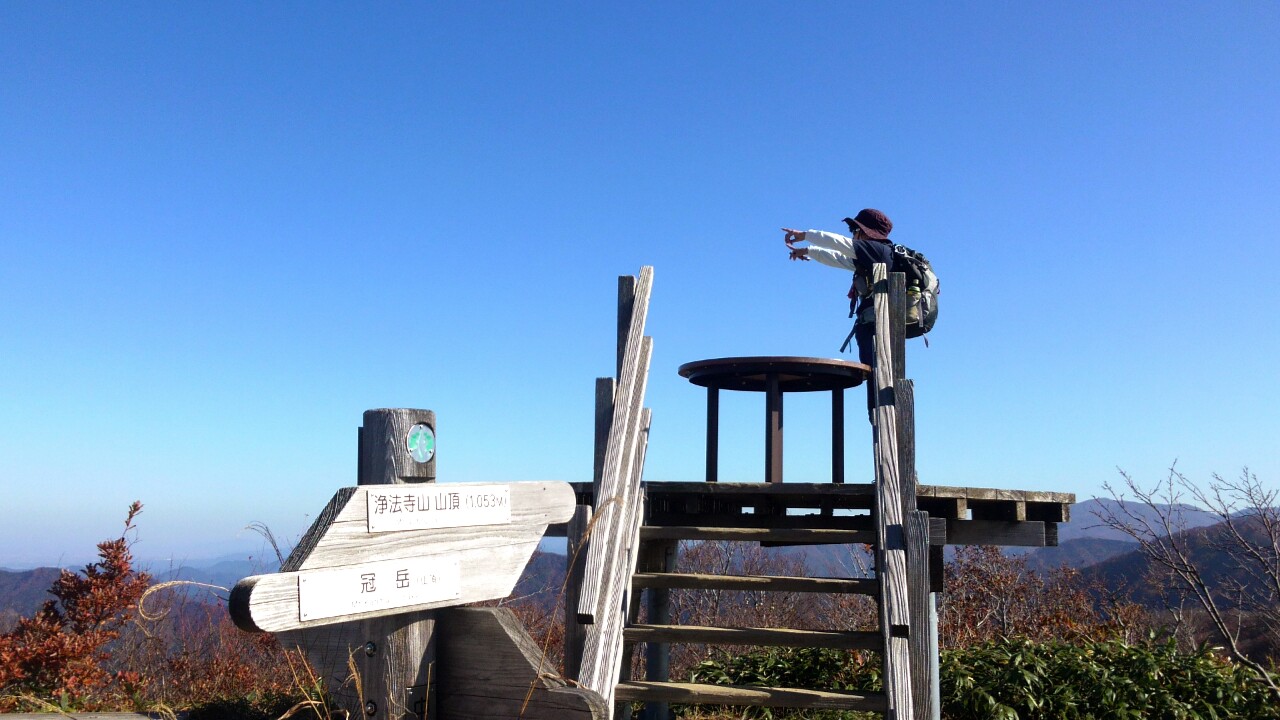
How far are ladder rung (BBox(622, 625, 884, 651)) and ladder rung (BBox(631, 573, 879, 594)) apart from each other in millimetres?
221

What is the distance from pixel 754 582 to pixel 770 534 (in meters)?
0.28

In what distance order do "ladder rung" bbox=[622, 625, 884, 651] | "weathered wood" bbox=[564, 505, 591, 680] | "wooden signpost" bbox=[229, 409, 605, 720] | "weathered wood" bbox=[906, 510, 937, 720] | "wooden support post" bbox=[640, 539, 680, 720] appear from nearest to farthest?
"wooden signpost" bbox=[229, 409, 605, 720] → "weathered wood" bbox=[564, 505, 591, 680] → "weathered wood" bbox=[906, 510, 937, 720] → "ladder rung" bbox=[622, 625, 884, 651] → "wooden support post" bbox=[640, 539, 680, 720]

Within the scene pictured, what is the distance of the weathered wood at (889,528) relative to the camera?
434cm

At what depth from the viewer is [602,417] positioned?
4992mm

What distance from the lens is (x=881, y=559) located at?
15.6 feet

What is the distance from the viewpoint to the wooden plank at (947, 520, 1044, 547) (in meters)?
6.39

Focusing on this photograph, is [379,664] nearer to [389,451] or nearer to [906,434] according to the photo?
[389,451]

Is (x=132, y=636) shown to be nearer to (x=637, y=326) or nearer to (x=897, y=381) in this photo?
(x=637, y=326)

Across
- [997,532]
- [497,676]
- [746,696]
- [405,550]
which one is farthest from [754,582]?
[405,550]

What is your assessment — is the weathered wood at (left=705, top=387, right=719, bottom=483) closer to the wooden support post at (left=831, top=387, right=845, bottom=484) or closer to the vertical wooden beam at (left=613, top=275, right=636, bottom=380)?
the wooden support post at (left=831, top=387, right=845, bottom=484)

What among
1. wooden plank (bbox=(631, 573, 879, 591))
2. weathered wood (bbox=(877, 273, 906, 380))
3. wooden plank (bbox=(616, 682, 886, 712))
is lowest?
wooden plank (bbox=(616, 682, 886, 712))

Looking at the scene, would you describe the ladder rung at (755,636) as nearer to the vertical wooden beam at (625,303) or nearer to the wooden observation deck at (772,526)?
the wooden observation deck at (772,526)

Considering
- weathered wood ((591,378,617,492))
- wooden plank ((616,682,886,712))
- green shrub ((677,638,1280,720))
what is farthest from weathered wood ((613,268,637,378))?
green shrub ((677,638,1280,720))

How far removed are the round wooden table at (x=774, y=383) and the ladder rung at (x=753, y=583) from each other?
4.54ft
